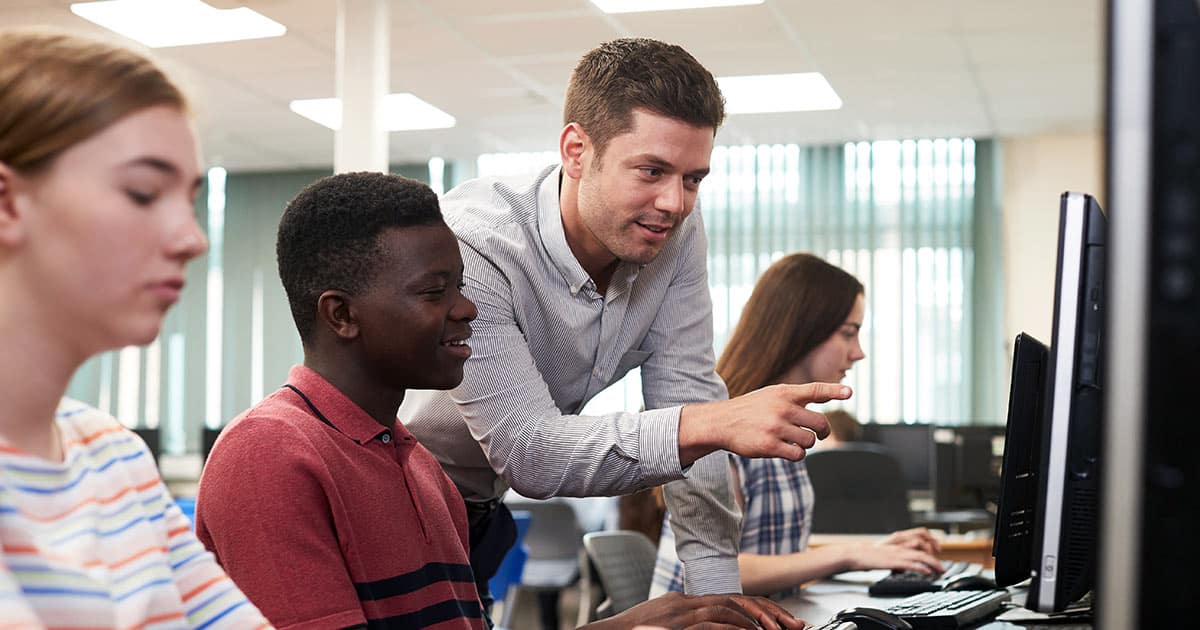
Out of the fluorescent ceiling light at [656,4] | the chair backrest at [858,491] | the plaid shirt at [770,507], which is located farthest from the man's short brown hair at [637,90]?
the chair backrest at [858,491]

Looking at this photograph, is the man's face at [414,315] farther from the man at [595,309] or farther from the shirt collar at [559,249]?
the shirt collar at [559,249]

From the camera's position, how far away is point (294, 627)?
3.48 ft

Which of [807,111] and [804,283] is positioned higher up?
[807,111]

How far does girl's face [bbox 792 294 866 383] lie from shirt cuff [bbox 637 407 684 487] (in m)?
1.17

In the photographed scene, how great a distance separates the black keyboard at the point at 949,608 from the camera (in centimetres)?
141

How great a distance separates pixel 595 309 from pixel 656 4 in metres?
3.09

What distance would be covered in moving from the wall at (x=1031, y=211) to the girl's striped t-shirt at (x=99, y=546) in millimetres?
6573

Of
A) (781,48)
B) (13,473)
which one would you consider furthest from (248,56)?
(13,473)

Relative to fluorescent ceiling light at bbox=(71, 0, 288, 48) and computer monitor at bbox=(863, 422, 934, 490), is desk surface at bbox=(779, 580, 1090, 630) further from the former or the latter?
computer monitor at bbox=(863, 422, 934, 490)

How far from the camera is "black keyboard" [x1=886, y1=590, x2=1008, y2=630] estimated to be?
1411 millimetres

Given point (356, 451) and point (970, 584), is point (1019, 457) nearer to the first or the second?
point (970, 584)

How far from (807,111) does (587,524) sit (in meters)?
2.44

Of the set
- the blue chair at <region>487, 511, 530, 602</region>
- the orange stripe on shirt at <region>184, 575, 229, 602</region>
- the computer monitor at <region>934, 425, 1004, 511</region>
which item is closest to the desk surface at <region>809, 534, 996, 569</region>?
the blue chair at <region>487, 511, 530, 602</region>

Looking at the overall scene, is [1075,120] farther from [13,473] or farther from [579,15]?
[13,473]
